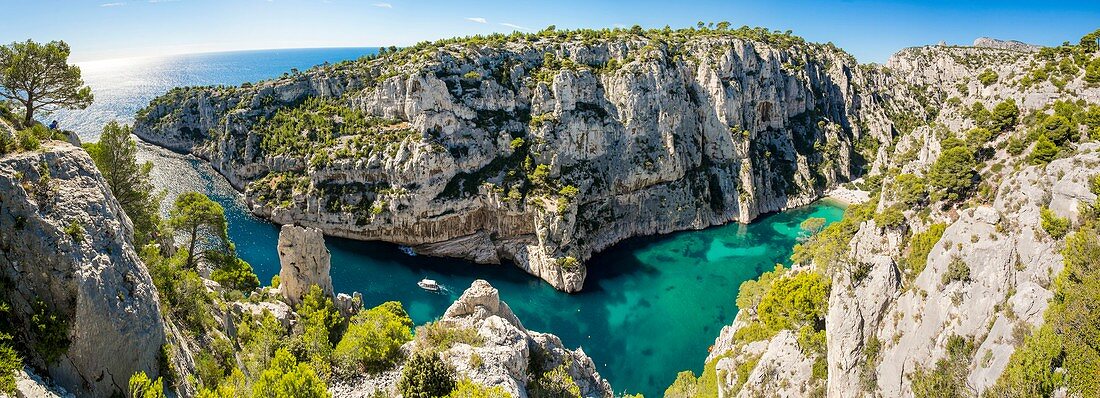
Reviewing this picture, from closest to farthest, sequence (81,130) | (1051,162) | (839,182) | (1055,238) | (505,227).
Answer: (1055,238), (1051,162), (505,227), (839,182), (81,130)

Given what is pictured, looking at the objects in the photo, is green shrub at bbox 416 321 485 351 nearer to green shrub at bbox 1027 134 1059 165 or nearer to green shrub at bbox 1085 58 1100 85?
green shrub at bbox 1027 134 1059 165

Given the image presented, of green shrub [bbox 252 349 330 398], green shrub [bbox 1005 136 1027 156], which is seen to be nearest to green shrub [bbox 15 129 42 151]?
green shrub [bbox 252 349 330 398]

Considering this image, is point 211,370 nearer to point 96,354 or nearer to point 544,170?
point 96,354

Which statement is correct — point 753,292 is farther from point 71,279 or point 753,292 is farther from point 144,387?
point 71,279

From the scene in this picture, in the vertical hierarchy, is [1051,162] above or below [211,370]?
above

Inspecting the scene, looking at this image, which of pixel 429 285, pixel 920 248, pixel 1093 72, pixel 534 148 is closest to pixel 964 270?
pixel 920 248

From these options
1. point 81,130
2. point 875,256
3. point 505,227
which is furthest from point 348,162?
point 81,130

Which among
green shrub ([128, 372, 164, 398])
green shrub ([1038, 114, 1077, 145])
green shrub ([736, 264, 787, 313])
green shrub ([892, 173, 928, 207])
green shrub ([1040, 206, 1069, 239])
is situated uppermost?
green shrub ([1038, 114, 1077, 145])
